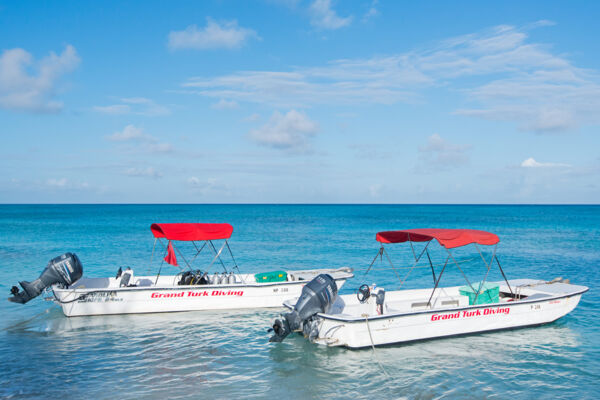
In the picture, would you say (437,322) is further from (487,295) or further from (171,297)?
(171,297)

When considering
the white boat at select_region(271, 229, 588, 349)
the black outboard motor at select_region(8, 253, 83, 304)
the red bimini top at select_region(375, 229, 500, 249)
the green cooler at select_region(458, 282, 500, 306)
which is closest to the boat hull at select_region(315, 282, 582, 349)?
the white boat at select_region(271, 229, 588, 349)

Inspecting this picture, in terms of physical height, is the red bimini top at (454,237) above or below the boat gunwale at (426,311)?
above

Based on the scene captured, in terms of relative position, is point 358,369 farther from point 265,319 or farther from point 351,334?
point 265,319

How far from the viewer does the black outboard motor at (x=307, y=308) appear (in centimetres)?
1160

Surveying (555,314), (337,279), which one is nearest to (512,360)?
(555,314)

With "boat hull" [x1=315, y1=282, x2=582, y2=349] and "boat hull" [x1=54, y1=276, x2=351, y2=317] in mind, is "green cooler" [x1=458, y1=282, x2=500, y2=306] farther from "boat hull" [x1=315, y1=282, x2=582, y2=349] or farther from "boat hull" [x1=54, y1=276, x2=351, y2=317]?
"boat hull" [x1=54, y1=276, x2=351, y2=317]

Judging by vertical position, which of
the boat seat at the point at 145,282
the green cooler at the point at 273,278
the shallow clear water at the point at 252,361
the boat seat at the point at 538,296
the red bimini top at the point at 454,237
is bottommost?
the shallow clear water at the point at 252,361

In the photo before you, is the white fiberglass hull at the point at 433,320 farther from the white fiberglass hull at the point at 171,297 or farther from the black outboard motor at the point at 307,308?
the white fiberglass hull at the point at 171,297

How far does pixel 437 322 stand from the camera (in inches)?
506

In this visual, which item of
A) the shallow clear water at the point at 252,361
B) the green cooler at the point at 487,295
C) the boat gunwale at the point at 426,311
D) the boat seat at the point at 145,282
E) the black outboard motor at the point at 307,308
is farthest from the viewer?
the boat seat at the point at 145,282

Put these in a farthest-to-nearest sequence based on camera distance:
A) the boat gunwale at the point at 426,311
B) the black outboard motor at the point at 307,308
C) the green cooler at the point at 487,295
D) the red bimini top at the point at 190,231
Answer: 1. the red bimini top at the point at 190,231
2. the green cooler at the point at 487,295
3. the boat gunwale at the point at 426,311
4. the black outboard motor at the point at 307,308

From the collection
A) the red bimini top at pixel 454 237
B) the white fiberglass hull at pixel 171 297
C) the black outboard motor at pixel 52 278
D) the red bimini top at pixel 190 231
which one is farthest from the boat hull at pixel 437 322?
the black outboard motor at pixel 52 278

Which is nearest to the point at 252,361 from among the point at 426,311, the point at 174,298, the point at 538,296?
the point at 426,311

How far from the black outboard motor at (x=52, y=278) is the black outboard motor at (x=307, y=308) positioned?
8157 mm
